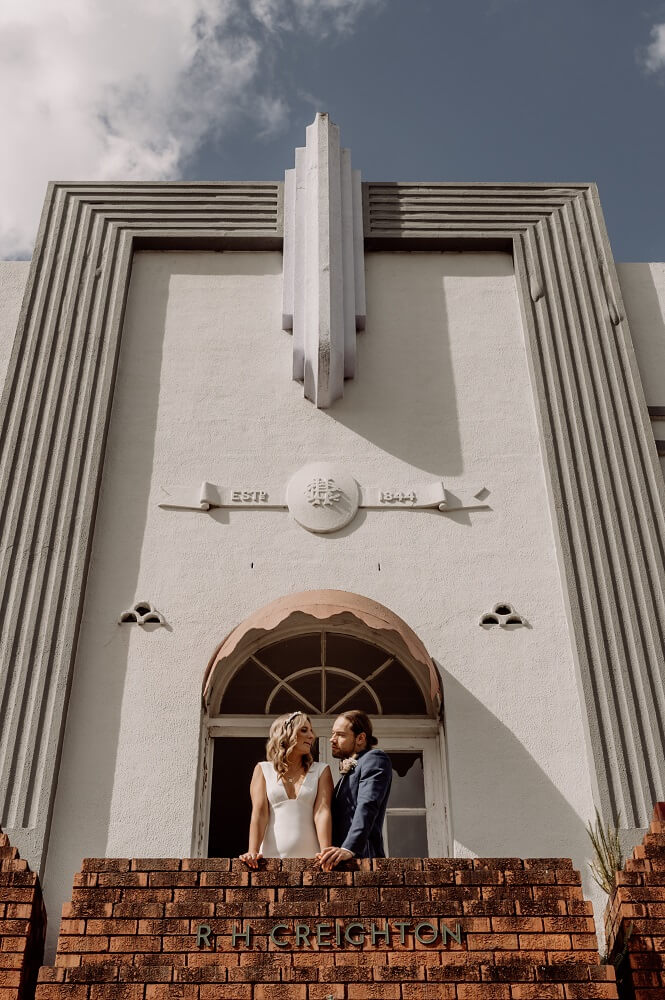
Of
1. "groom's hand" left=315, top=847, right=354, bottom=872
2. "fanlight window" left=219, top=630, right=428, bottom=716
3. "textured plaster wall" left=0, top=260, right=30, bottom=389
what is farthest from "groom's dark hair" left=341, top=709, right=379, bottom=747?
"textured plaster wall" left=0, top=260, right=30, bottom=389

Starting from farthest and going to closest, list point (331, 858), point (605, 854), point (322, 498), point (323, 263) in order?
point (323, 263), point (322, 498), point (605, 854), point (331, 858)

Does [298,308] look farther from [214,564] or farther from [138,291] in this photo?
[214,564]

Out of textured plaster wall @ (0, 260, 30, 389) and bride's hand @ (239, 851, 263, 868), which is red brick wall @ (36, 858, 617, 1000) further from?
textured plaster wall @ (0, 260, 30, 389)

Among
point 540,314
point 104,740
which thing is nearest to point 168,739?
point 104,740

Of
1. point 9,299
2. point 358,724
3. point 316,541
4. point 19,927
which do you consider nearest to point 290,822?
point 358,724

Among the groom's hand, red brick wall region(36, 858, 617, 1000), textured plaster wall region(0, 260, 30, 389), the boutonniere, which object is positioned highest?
textured plaster wall region(0, 260, 30, 389)

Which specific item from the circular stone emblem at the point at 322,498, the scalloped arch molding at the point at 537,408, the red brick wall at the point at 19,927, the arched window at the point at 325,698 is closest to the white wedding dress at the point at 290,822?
the red brick wall at the point at 19,927

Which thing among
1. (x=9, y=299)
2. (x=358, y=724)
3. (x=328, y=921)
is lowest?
(x=328, y=921)

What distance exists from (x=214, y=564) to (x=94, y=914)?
3.87 metres

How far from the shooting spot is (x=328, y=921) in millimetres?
6898

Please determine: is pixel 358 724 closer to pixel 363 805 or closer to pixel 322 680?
pixel 363 805

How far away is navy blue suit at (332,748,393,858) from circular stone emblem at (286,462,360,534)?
322 cm

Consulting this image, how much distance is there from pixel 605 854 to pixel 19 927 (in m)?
3.94

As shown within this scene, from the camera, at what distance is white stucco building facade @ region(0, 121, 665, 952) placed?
30.8ft
